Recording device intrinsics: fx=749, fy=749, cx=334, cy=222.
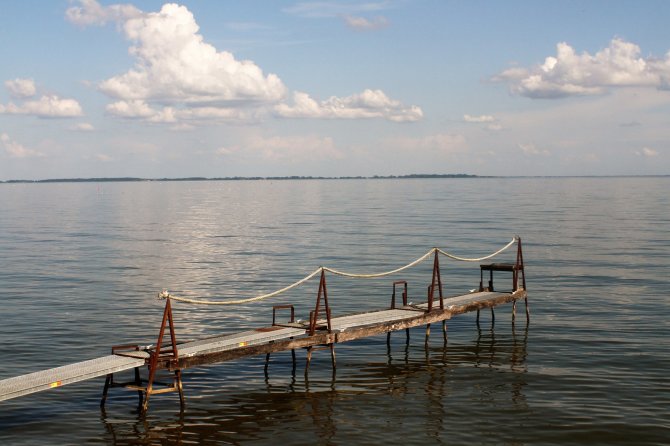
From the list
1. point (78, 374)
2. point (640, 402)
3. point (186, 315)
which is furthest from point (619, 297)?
point (78, 374)

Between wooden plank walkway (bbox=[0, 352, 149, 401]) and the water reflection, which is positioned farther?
the water reflection

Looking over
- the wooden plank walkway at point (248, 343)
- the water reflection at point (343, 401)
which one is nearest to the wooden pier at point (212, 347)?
the wooden plank walkway at point (248, 343)

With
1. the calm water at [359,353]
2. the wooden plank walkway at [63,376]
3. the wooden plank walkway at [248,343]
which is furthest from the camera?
the calm water at [359,353]

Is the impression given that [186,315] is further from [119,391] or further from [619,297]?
[619,297]

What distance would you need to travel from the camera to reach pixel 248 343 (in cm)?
2039

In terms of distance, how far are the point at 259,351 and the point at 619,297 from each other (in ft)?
73.8

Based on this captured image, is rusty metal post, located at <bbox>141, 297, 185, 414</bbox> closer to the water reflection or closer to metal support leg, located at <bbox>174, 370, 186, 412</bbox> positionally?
metal support leg, located at <bbox>174, 370, 186, 412</bbox>

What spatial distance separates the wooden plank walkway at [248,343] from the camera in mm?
17469

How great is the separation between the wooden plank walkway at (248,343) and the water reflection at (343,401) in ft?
4.45

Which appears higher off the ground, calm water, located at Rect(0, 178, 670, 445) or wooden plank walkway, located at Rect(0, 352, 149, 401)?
wooden plank walkway, located at Rect(0, 352, 149, 401)

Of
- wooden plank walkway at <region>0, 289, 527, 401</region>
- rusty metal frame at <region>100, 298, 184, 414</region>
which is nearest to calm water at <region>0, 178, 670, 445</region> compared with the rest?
rusty metal frame at <region>100, 298, 184, 414</region>

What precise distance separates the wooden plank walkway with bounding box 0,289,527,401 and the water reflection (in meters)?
1.36

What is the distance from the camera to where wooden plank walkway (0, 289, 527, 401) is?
17.5 meters

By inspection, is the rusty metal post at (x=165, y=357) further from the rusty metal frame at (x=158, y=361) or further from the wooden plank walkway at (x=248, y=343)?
the wooden plank walkway at (x=248, y=343)
